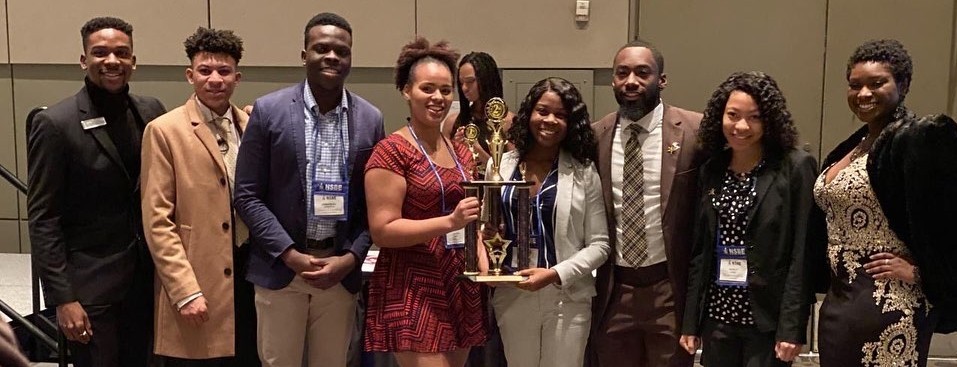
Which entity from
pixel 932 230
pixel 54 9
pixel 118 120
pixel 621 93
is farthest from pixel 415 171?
pixel 54 9

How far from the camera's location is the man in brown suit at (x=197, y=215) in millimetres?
2842

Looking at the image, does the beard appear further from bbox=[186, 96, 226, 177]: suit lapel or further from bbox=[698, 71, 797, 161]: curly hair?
bbox=[186, 96, 226, 177]: suit lapel

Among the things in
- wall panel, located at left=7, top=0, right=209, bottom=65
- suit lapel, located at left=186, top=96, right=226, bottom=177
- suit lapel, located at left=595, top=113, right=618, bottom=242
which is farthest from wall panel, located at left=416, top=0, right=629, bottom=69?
suit lapel, located at left=186, top=96, right=226, bottom=177

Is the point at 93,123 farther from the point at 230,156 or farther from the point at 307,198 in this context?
the point at 307,198

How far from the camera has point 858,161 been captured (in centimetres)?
248

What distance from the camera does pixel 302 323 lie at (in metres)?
2.84

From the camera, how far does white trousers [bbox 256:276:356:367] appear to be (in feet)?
9.21

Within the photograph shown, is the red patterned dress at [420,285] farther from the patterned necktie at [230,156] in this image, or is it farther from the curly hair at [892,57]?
the curly hair at [892,57]

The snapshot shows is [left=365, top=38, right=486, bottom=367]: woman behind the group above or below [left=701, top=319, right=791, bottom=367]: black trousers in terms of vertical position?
above

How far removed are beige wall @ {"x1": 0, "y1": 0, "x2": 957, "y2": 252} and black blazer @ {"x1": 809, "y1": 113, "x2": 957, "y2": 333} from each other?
3.62 metres

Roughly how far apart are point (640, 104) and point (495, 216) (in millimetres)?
723

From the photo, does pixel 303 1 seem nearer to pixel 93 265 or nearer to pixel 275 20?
pixel 275 20

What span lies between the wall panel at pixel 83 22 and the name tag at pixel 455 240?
13.5 feet

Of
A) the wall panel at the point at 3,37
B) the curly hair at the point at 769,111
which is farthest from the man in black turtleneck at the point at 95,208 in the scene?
the wall panel at the point at 3,37
